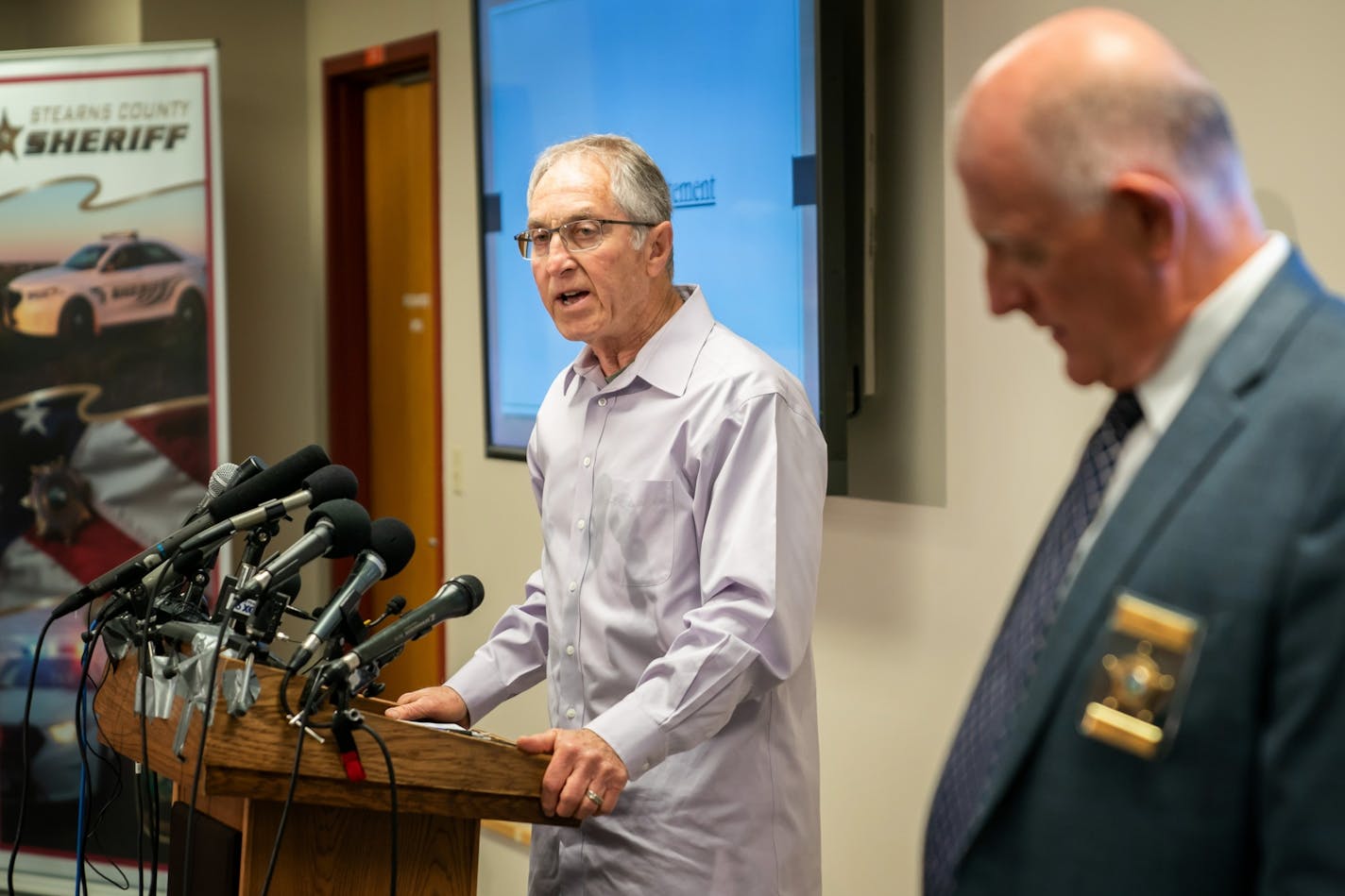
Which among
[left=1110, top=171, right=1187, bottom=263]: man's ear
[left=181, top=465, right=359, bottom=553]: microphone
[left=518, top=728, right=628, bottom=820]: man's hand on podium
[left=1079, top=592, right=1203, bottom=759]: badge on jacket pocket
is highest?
[left=1110, top=171, right=1187, bottom=263]: man's ear

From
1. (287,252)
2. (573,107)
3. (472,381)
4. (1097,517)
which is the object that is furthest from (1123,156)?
(287,252)

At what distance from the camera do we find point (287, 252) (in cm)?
490

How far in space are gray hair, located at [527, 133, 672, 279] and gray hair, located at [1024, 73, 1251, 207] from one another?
106cm

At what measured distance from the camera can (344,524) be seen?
4.87 feet

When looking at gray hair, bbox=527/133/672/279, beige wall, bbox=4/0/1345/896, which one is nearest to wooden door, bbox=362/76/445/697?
beige wall, bbox=4/0/1345/896

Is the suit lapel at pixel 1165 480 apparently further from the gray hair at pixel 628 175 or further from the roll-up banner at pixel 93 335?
the roll-up banner at pixel 93 335

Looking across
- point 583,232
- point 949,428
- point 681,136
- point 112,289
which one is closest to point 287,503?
point 583,232

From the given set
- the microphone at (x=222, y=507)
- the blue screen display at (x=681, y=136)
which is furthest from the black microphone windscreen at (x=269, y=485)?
the blue screen display at (x=681, y=136)

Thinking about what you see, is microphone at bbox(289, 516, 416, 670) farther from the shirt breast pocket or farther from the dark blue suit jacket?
the dark blue suit jacket

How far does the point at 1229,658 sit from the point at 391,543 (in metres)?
0.99

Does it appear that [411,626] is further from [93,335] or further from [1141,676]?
[93,335]

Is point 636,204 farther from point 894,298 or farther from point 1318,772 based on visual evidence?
point 1318,772

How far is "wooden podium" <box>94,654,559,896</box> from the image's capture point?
143 cm

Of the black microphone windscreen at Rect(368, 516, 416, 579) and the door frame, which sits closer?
the black microphone windscreen at Rect(368, 516, 416, 579)
